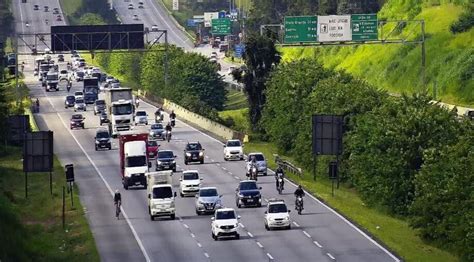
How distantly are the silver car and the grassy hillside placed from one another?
6071 cm

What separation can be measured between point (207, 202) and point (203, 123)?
5715 cm

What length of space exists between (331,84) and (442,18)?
56292 millimetres

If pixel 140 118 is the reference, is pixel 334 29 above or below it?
above

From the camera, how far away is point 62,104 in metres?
162

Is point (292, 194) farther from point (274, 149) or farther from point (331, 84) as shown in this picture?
point (274, 149)

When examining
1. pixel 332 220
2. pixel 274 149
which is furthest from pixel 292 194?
pixel 274 149

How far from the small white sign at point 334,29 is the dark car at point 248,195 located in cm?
4176

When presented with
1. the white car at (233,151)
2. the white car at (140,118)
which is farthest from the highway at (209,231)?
the white car at (140,118)

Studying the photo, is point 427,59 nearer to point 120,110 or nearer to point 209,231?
point 120,110

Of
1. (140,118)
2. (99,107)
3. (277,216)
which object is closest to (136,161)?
(277,216)

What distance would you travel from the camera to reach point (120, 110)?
115125 mm

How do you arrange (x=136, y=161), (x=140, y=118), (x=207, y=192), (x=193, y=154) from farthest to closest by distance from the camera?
(x=140, y=118), (x=193, y=154), (x=136, y=161), (x=207, y=192)

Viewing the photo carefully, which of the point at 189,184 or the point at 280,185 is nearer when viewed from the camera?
the point at 280,185

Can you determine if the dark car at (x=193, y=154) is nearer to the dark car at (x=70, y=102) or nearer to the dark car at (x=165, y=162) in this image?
the dark car at (x=165, y=162)
